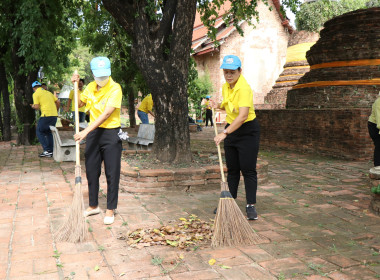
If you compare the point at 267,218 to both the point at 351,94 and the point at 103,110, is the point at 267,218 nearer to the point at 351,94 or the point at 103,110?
the point at 103,110

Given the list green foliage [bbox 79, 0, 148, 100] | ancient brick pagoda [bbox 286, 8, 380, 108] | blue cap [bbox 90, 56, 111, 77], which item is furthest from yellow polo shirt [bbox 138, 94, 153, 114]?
blue cap [bbox 90, 56, 111, 77]

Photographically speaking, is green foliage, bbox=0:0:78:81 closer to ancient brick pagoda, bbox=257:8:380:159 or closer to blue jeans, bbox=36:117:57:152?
blue jeans, bbox=36:117:57:152

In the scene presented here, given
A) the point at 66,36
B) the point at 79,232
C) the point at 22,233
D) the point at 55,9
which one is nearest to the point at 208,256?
the point at 79,232

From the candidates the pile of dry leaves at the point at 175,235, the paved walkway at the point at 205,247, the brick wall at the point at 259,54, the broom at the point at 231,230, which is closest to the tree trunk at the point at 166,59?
the paved walkway at the point at 205,247

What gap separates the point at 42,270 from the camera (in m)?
3.26

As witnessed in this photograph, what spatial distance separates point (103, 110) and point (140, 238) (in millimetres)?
1515

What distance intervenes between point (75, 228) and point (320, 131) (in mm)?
7121

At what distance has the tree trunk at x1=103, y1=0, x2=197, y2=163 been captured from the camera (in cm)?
669

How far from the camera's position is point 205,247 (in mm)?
3781

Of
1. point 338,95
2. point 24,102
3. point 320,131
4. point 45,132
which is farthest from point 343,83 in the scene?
point 24,102

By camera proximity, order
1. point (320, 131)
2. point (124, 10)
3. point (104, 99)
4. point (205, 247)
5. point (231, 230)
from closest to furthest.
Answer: point (205, 247) < point (231, 230) < point (104, 99) < point (124, 10) < point (320, 131)

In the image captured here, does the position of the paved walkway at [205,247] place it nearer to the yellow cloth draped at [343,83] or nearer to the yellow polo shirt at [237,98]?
the yellow polo shirt at [237,98]

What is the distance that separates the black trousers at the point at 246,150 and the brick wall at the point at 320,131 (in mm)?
4785

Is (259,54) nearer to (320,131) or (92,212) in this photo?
(320,131)
